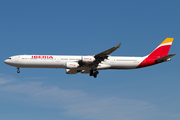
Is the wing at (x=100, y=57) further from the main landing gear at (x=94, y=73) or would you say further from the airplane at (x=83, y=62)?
the main landing gear at (x=94, y=73)

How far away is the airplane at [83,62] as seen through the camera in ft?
183

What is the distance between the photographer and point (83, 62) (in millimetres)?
55406

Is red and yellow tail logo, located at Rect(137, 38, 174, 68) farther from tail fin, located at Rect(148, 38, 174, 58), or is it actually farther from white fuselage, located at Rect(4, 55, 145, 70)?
white fuselage, located at Rect(4, 55, 145, 70)

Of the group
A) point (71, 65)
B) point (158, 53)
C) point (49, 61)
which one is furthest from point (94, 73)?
point (158, 53)

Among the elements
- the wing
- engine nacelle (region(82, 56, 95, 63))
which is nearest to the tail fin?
the wing

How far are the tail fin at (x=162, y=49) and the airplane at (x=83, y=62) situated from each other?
6.77 ft

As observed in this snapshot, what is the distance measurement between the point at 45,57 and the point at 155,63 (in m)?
22.2

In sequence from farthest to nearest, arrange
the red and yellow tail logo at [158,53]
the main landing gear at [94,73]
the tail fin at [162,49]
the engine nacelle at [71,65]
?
the tail fin at [162,49] → the red and yellow tail logo at [158,53] → the main landing gear at [94,73] → the engine nacelle at [71,65]

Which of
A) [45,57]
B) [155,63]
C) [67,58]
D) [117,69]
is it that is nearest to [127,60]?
[117,69]

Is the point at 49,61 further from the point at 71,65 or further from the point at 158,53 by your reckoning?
the point at 158,53

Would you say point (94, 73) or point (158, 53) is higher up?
point (158, 53)

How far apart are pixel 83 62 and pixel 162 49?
1883cm

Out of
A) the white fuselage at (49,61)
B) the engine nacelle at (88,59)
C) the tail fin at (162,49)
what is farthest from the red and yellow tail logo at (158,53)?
the engine nacelle at (88,59)

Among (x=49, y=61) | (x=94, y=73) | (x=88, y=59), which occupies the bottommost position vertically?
(x=94, y=73)
